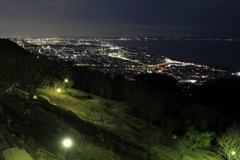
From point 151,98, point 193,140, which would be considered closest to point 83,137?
point 193,140

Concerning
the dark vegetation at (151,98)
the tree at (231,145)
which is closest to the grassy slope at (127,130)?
the dark vegetation at (151,98)

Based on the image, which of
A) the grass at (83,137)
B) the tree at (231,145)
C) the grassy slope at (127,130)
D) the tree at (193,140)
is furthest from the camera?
the tree at (193,140)

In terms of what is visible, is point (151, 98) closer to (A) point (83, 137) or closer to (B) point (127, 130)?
(B) point (127, 130)

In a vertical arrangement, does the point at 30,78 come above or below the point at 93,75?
above

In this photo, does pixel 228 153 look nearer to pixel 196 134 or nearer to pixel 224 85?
pixel 196 134

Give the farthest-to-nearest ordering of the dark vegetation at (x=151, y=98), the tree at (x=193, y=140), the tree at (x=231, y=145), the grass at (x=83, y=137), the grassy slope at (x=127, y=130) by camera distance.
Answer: the dark vegetation at (x=151, y=98) < the tree at (x=193, y=140) < the tree at (x=231, y=145) < the grassy slope at (x=127, y=130) < the grass at (x=83, y=137)

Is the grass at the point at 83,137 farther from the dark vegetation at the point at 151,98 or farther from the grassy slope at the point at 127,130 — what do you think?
the dark vegetation at the point at 151,98

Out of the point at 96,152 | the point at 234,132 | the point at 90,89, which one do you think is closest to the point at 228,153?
the point at 234,132

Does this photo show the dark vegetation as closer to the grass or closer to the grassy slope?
the grass
